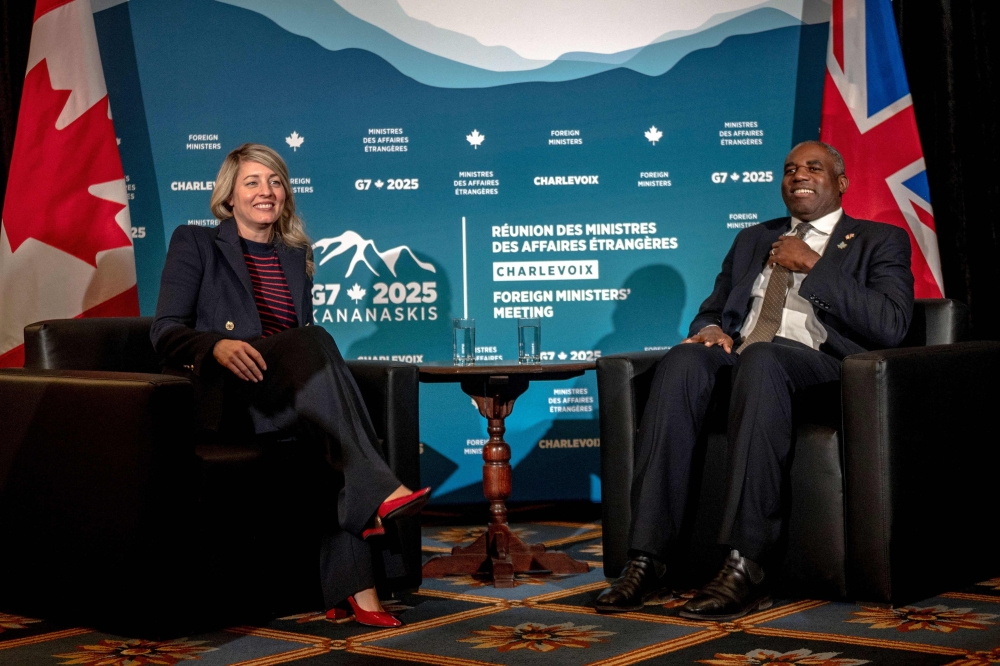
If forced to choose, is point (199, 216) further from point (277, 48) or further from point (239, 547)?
point (239, 547)

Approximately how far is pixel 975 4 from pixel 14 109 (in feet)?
13.0

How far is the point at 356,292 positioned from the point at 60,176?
3.85 ft

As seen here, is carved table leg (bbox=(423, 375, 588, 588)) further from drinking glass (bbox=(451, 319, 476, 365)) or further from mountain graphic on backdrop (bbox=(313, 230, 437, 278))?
mountain graphic on backdrop (bbox=(313, 230, 437, 278))

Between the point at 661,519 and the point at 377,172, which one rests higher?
the point at 377,172

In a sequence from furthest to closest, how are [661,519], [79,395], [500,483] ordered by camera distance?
1. [500,483]
2. [661,519]
3. [79,395]

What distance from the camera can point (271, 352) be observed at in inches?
98.1

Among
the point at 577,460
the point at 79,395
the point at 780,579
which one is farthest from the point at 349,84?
Result: the point at 780,579

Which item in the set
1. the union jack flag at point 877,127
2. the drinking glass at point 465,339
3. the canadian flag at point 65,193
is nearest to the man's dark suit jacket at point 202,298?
the drinking glass at point 465,339

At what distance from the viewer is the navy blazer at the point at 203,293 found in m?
2.63

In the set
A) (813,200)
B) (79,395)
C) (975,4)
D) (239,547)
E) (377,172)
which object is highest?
(975,4)

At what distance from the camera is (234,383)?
2.50m

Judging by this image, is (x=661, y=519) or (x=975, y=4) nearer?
(x=661, y=519)

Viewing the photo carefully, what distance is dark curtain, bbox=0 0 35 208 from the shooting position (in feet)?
12.8

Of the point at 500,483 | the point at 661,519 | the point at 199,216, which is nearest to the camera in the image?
the point at 661,519
